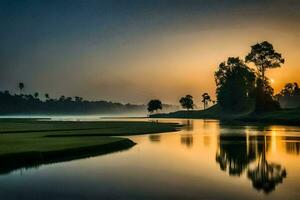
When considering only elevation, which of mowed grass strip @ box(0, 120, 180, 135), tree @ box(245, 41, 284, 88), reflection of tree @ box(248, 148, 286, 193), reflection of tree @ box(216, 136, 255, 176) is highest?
tree @ box(245, 41, 284, 88)

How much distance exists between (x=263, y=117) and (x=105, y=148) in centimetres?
10653

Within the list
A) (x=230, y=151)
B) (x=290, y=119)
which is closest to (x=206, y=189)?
(x=230, y=151)

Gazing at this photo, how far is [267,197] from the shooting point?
23.7m

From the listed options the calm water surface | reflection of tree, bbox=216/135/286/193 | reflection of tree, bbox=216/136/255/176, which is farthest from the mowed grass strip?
the calm water surface

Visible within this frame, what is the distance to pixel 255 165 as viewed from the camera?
3800 cm

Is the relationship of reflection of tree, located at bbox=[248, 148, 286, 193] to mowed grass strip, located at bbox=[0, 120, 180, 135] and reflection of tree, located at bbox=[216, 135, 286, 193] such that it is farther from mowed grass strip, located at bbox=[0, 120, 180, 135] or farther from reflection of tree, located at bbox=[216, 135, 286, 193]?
mowed grass strip, located at bbox=[0, 120, 180, 135]

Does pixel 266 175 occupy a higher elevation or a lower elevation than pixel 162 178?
lower

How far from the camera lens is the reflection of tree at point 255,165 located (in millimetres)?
29247

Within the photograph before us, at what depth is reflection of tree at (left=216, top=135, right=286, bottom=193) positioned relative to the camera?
29.2 metres

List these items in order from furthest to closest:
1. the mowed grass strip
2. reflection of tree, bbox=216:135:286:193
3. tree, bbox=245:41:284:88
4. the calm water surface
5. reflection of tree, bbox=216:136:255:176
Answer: tree, bbox=245:41:284:88 → the mowed grass strip → reflection of tree, bbox=216:136:255:176 → reflection of tree, bbox=216:135:286:193 → the calm water surface

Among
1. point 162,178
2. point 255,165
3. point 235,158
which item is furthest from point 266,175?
point 235,158

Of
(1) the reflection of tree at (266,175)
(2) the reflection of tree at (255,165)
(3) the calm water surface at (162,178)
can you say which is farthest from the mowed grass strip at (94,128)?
(1) the reflection of tree at (266,175)

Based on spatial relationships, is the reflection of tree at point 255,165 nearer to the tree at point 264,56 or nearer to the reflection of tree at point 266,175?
the reflection of tree at point 266,175

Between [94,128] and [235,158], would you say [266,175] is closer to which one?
[235,158]
